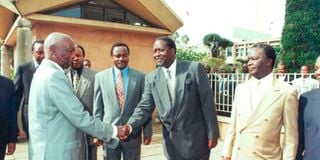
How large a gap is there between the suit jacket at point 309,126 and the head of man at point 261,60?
16.8 inches

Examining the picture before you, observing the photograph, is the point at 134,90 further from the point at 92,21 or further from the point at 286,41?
the point at 286,41

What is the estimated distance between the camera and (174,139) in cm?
368

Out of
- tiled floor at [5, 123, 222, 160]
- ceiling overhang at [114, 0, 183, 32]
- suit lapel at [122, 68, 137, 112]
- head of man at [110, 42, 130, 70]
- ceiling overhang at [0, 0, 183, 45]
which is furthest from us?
ceiling overhang at [114, 0, 183, 32]

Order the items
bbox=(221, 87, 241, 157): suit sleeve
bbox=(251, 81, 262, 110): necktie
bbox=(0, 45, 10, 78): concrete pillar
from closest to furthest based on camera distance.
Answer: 1. bbox=(251, 81, 262, 110): necktie
2. bbox=(221, 87, 241, 157): suit sleeve
3. bbox=(0, 45, 10, 78): concrete pillar

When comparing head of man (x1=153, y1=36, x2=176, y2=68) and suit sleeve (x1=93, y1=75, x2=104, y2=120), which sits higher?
head of man (x1=153, y1=36, x2=176, y2=68)

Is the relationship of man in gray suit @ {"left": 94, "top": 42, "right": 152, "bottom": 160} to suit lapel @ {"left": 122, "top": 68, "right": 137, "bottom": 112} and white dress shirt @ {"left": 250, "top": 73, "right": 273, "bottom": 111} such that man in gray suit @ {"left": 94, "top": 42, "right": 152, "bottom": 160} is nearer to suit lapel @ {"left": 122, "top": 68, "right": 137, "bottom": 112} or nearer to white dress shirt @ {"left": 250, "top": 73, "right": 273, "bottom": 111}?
suit lapel @ {"left": 122, "top": 68, "right": 137, "bottom": 112}

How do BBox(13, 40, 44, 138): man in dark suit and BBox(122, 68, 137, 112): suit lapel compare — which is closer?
BBox(122, 68, 137, 112): suit lapel

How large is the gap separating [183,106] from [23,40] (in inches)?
246

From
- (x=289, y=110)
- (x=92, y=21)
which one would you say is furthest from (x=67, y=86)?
(x=92, y=21)

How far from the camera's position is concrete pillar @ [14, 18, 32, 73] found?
863cm

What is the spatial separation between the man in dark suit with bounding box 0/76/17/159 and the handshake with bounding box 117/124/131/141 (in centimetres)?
145

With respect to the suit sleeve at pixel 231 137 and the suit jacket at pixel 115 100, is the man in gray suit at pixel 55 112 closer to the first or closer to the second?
the suit jacket at pixel 115 100

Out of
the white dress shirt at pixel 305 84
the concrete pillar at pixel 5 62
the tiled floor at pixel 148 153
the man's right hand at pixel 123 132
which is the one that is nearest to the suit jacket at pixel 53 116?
the man's right hand at pixel 123 132

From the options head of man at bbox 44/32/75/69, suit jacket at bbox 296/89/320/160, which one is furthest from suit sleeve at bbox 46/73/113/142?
suit jacket at bbox 296/89/320/160
